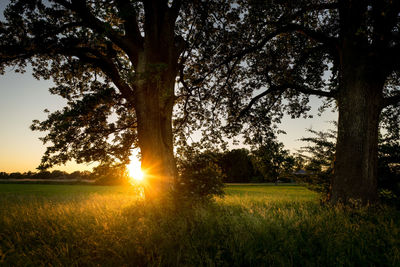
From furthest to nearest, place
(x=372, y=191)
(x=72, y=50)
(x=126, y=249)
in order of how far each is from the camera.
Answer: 1. (x=72, y=50)
2. (x=372, y=191)
3. (x=126, y=249)

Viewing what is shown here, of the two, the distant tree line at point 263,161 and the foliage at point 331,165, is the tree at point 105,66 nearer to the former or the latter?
the distant tree line at point 263,161

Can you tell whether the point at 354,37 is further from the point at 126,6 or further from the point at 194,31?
the point at 126,6

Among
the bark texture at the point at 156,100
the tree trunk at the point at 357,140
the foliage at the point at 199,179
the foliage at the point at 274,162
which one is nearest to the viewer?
the tree trunk at the point at 357,140

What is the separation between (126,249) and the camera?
3.46 meters

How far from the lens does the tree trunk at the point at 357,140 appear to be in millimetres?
6852

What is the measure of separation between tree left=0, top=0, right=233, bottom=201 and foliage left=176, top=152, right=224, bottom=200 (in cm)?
98

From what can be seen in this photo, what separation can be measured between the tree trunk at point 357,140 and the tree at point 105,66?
6171 millimetres

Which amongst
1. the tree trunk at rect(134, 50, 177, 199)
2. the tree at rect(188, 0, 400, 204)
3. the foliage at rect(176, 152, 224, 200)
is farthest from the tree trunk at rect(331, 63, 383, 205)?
the tree trunk at rect(134, 50, 177, 199)

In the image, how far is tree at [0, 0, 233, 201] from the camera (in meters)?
7.50

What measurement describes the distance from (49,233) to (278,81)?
11371mm

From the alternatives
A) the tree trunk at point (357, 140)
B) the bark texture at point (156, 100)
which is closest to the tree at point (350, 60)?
the tree trunk at point (357, 140)

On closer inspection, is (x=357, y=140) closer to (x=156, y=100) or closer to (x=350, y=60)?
(x=350, y=60)

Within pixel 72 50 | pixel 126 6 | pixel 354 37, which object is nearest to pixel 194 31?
pixel 126 6

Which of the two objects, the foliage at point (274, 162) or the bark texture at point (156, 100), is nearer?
the bark texture at point (156, 100)
